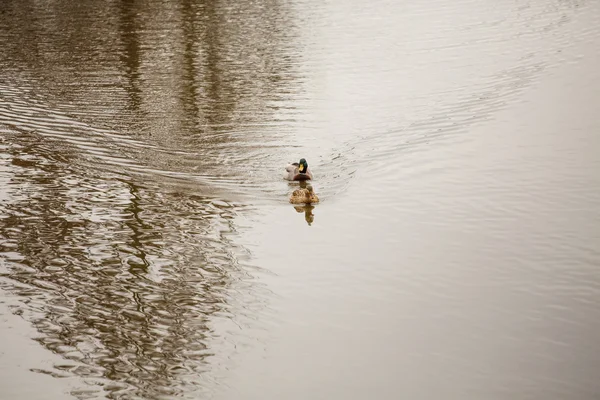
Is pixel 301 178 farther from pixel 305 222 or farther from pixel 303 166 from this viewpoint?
pixel 305 222

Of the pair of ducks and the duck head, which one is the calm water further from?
Answer: the duck head

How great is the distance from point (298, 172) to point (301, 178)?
0.18 m

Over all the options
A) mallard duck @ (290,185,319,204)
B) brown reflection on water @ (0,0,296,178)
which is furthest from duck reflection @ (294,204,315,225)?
brown reflection on water @ (0,0,296,178)

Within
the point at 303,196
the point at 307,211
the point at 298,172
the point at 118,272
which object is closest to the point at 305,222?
the point at 307,211

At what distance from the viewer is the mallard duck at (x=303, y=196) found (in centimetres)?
1642

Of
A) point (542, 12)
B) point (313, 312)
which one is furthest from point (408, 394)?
point (542, 12)

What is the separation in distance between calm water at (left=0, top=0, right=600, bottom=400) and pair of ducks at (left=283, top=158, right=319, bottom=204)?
9.9 inches

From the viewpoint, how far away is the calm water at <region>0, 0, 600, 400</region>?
11.3 m

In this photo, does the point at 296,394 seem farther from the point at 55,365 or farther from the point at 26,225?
the point at 26,225

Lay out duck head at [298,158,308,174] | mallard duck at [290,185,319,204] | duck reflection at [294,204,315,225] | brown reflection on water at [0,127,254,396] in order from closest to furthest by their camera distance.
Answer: brown reflection on water at [0,127,254,396] → duck reflection at [294,204,315,225] → mallard duck at [290,185,319,204] → duck head at [298,158,308,174]

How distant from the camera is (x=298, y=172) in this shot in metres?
17.2

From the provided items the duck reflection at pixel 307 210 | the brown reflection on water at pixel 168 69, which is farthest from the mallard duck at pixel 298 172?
the brown reflection on water at pixel 168 69

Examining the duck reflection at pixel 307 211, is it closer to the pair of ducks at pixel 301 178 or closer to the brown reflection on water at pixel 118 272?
the pair of ducks at pixel 301 178

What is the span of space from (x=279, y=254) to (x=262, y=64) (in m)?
14.3
